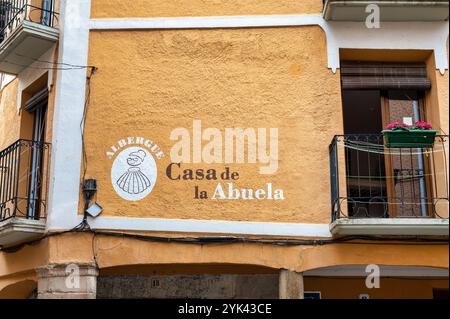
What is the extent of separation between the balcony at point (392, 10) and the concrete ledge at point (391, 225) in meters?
2.92

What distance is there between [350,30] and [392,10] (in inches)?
25.1

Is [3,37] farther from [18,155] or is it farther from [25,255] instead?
[25,255]

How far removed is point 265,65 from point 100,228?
3.21 m

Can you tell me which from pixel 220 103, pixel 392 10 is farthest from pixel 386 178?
pixel 220 103

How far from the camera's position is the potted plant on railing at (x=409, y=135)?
8.70 meters

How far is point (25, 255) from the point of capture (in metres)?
9.52

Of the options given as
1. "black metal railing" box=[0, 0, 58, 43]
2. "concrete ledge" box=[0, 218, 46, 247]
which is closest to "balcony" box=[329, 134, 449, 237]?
"concrete ledge" box=[0, 218, 46, 247]

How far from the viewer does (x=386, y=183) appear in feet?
30.7

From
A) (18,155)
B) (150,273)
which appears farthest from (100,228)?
(18,155)

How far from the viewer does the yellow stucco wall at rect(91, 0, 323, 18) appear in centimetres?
959

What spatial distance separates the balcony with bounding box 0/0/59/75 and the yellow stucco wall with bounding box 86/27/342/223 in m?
0.74

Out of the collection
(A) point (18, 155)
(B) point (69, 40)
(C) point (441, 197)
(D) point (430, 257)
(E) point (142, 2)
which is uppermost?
(E) point (142, 2)
